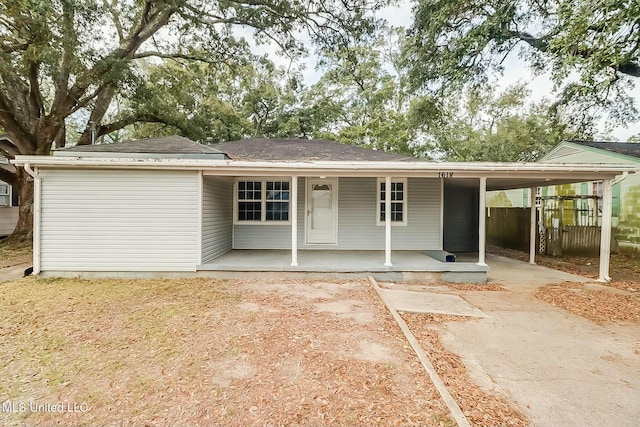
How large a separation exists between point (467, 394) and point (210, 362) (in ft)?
7.88

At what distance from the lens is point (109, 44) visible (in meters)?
11.2

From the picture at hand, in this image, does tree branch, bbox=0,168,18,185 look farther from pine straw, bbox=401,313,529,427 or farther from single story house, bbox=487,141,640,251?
single story house, bbox=487,141,640,251

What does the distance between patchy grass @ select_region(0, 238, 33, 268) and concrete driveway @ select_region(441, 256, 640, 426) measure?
10703 mm

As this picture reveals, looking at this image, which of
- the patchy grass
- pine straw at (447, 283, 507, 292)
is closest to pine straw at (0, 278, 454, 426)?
pine straw at (447, 283, 507, 292)

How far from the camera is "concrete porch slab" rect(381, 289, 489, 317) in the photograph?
4.61m

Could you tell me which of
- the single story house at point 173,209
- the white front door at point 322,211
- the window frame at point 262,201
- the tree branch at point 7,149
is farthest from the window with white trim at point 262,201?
the tree branch at point 7,149

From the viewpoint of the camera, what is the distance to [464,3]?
382 inches

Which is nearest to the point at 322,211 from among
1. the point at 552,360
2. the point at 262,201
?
the point at 262,201

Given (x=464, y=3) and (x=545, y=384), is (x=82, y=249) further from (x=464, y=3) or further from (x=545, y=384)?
(x=464, y=3)

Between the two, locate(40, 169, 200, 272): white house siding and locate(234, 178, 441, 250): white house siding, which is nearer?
locate(40, 169, 200, 272): white house siding

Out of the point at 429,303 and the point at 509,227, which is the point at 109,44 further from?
the point at 509,227

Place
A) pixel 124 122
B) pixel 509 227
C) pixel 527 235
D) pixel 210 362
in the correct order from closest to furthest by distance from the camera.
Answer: pixel 210 362
pixel 527 235
pixel 509 227
pixel 124 122

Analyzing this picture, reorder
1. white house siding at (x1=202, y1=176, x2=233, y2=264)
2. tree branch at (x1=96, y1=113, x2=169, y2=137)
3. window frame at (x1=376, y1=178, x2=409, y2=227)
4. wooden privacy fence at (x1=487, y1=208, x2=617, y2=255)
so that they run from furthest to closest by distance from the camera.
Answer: tree branch at (x1=96, y1=113, x2=169, y2=137), wooden privacy fence at (x1=487, y1=208, x2=617, y2=255), window frame at (x1=376, y1=178, x2=409, y2=227), white house siding at (x1=202, y1=176, x2=233, y2=264)

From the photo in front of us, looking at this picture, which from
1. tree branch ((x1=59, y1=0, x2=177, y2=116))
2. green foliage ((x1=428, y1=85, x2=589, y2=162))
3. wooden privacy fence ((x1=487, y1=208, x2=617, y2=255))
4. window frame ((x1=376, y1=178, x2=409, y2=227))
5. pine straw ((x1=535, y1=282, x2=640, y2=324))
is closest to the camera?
pine straw ((x1=535, y1=282, x2=640, y2=324))
